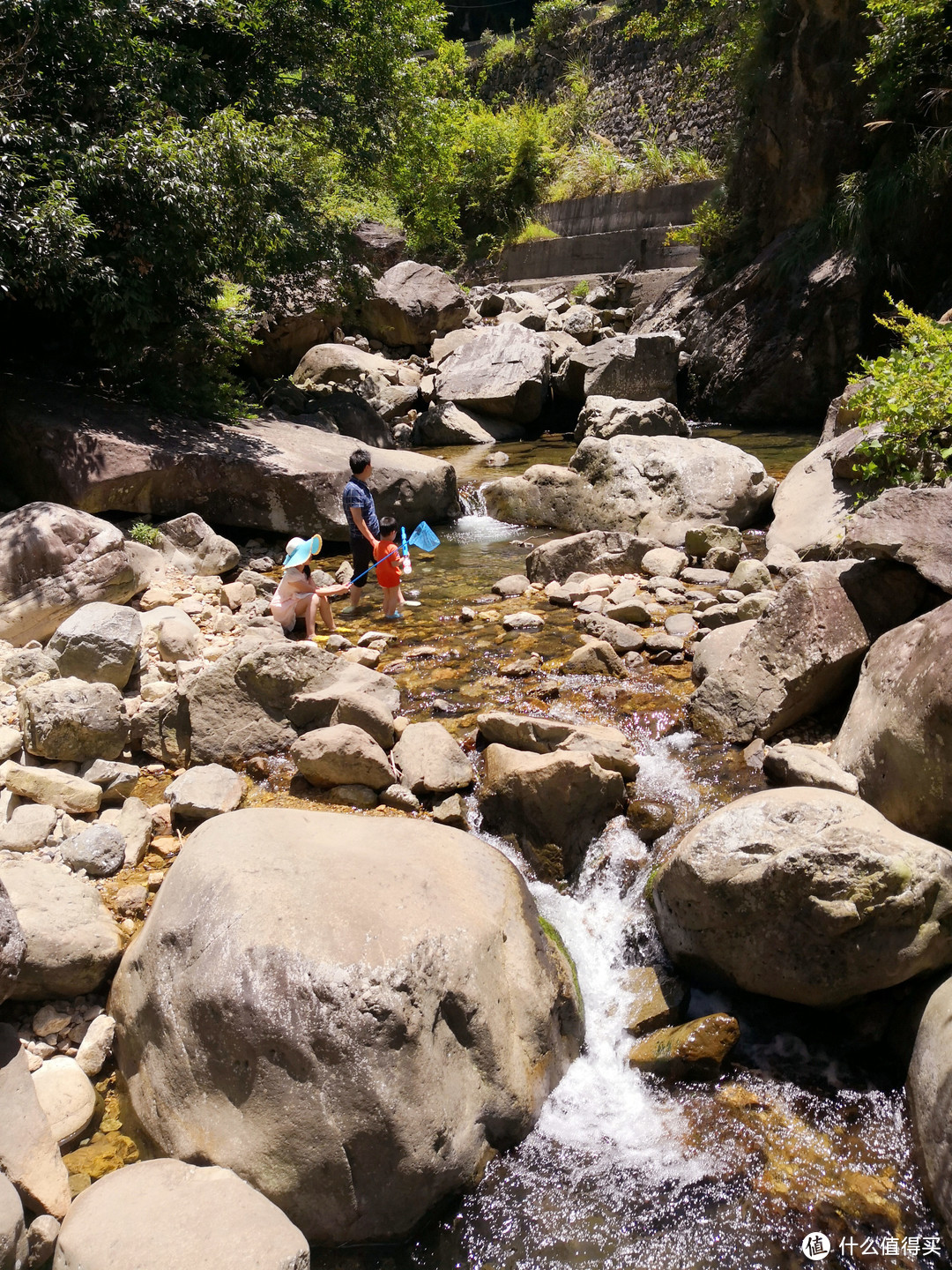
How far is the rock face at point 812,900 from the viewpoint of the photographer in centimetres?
315

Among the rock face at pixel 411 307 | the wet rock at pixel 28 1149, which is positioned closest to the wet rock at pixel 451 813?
the wet rock at pixel 28 1149

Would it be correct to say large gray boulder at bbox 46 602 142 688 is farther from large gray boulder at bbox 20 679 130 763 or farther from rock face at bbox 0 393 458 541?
rock face at bbox 0 393 458 541

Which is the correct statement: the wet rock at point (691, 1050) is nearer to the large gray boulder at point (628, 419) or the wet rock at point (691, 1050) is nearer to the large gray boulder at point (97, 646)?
the large gray boulder at point (97, 646)

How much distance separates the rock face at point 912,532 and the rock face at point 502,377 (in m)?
10.5

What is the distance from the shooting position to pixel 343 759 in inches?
168

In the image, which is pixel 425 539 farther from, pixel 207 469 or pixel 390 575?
pixel 207 469

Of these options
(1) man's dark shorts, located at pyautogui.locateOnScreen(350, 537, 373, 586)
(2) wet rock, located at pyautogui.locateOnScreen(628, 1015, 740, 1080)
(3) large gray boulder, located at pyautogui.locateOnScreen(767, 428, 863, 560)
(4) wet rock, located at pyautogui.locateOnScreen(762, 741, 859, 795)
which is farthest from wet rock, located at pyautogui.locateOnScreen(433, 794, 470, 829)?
(3) large gray boulder, located at pyautogui.locateOnScreen(767, 428, 863, 560)

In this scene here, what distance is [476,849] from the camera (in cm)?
348

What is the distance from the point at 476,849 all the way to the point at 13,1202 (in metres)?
1.83

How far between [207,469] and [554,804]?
5.54 metres

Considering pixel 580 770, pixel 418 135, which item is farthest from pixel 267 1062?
pixel 418 135

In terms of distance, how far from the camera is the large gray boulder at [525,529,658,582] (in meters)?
7.60

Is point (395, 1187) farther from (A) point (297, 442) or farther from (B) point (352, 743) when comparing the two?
(A) point (297, 442)

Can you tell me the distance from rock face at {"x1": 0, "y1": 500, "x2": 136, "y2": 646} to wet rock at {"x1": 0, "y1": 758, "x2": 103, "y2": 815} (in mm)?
Answer: 1788
